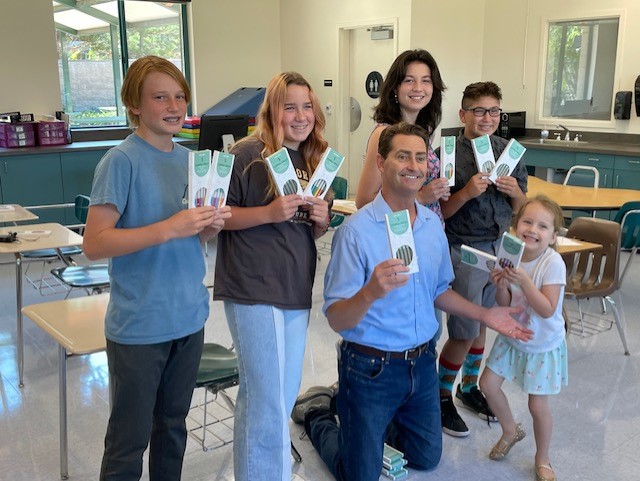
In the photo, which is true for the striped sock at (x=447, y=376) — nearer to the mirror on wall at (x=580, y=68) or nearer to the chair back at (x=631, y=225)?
the chair back at (x=631, y=225)

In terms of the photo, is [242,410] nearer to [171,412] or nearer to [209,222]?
[171,412]

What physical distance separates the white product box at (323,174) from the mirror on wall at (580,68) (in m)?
6.25

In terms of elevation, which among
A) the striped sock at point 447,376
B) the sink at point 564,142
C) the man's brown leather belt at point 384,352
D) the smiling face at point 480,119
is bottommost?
the striped sock at point 447,376

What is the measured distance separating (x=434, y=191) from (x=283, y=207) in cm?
80

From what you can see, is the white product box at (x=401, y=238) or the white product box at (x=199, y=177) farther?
the white product box at (x=401, y=238)

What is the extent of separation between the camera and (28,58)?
6934mm

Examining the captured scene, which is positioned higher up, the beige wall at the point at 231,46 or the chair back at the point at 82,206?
the beige wall at the point at 231,46

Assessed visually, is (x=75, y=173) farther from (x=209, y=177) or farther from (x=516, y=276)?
(x=516, y=276)

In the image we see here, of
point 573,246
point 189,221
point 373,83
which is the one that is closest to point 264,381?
point 189,221

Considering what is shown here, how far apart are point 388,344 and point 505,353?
1.99ft

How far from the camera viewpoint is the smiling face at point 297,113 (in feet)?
6.82

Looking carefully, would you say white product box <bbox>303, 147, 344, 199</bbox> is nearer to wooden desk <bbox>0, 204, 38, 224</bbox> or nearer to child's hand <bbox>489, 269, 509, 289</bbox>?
child's hand <bbox>489, 269, 509, 289</bbox>

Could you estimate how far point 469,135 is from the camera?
9.39 feet

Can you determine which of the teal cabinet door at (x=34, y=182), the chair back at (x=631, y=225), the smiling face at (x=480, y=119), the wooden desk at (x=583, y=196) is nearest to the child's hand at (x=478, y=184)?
the smiling face at (x=480, y=119)
